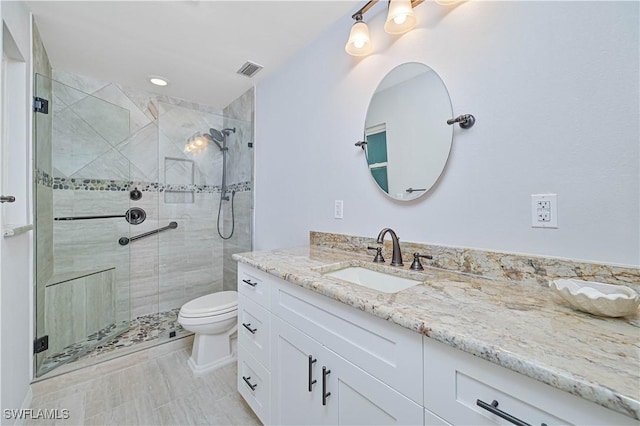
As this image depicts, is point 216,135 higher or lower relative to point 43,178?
higher

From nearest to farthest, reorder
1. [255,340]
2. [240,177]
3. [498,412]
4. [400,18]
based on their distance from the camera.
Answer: [498,412] < [400,18] < [255,340] < [240,177]

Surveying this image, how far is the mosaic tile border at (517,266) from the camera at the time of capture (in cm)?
77

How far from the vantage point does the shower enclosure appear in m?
1.89

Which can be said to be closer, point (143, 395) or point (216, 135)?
point (143, 395)

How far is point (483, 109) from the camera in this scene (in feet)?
3.43

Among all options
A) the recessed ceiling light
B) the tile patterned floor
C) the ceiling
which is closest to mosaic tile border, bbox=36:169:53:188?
the ceiling

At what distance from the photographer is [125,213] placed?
2465 millimetres

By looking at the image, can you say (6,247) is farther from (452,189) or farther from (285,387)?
(452,189)

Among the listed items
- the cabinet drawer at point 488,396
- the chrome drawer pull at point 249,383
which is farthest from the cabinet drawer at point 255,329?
the cabinet drawer at point 488,396

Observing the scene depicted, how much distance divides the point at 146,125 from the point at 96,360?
6.92ft

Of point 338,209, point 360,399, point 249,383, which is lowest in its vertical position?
point 249,383

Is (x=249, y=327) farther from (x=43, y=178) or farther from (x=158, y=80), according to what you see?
(x=158, y=80)

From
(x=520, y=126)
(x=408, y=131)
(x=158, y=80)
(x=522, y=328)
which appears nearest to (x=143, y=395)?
(x=522, y=328)

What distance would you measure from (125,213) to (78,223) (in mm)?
345
